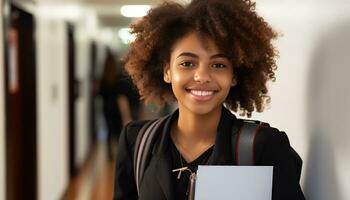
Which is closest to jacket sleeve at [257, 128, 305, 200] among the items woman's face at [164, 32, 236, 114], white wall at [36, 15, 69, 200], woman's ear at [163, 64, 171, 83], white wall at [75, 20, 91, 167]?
woman's face at [164, 32, 236, 114]

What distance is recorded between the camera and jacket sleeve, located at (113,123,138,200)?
112 cm

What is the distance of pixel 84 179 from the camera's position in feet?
17.0

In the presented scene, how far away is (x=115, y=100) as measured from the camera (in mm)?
5074

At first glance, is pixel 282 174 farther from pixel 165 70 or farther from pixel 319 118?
pixel 165 70

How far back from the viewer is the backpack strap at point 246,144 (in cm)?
91

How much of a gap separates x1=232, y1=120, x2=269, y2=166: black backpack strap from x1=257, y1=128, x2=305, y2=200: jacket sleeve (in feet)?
0.06

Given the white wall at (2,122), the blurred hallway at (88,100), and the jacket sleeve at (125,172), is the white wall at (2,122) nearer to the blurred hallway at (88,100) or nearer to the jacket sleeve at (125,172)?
the blurred hallway at (88,100)

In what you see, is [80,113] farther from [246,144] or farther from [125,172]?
[246,144]

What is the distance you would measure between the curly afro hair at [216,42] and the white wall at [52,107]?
2345mm

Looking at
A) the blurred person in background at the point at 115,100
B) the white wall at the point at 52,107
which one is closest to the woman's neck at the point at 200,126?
the white wall at the point at 52,107

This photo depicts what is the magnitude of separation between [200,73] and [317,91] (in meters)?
0.26

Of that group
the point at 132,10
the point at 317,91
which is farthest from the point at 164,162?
the point at 132,10

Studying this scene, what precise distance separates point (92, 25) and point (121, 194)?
7212mm

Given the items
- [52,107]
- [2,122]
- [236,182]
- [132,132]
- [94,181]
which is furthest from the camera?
[94,181]
